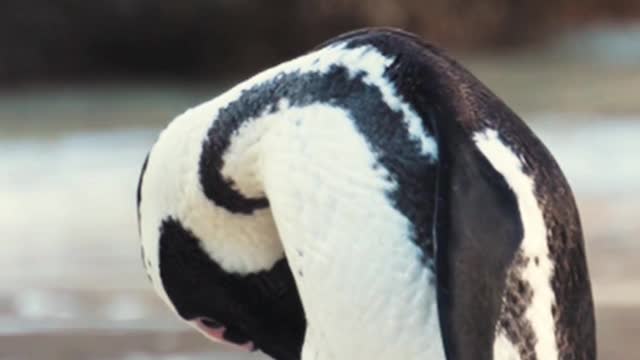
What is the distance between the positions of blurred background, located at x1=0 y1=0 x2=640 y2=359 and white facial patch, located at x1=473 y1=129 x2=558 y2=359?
0.88ft

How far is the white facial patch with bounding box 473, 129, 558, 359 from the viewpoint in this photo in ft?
1.75

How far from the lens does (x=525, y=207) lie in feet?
1.76

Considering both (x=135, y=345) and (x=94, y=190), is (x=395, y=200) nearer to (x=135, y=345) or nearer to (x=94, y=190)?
(x=135, y=345)

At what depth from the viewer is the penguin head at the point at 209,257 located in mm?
616

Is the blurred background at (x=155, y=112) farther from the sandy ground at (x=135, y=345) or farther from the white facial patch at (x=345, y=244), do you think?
the white facial patch at (x=345, y=244)

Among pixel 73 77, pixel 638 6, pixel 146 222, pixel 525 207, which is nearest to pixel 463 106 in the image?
pixel 525 207

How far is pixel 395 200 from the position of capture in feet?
1.76

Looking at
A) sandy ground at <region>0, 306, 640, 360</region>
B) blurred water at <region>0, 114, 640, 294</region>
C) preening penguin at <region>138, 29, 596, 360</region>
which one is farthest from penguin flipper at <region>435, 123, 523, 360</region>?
blurred water at <region>0, 114, 640, 294</region>

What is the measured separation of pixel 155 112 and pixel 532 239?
5.10 metres

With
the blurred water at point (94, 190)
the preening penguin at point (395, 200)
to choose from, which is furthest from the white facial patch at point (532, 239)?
the blurred water at point (94, 190)

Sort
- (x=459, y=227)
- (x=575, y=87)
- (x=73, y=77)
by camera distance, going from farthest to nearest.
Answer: (x=73, y=77) < (x=575, y=87) < (x=459, y=227)

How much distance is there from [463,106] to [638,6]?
25.8 ft

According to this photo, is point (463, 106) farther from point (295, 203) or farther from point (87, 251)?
point (87, 251)

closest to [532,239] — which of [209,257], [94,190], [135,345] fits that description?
[209,257]
